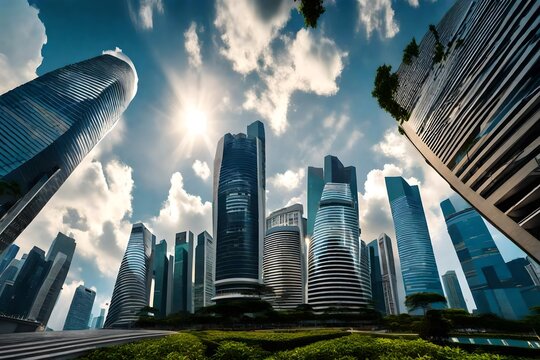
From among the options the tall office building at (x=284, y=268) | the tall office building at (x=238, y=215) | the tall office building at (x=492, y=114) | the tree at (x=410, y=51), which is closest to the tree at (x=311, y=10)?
the tree at (x=410, y=51)

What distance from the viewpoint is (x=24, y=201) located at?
8775 cm

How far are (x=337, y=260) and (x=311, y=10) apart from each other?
133641 millimetres

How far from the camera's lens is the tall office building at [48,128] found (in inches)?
3125

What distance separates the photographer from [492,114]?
87.6ft

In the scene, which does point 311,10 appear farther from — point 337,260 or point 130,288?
point 130,288

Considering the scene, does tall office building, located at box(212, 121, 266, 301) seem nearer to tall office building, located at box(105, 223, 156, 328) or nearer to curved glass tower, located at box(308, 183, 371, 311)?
curved glass tower, located at box(308, 183, 371, 311)

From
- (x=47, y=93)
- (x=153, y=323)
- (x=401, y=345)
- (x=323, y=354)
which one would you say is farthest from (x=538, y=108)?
(x=47, y=93)

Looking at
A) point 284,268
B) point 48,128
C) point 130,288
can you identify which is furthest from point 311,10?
point 130,288

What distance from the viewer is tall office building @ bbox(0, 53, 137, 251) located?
79.4 meters

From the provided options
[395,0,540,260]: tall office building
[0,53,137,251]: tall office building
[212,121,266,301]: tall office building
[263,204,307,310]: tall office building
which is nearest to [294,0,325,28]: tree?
[395,0,540,260]: tall office building

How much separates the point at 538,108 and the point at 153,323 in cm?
11867

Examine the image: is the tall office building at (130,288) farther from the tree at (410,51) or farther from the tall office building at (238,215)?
the tree at (410,51)

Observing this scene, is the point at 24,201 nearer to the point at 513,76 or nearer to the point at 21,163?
the point at 21,163

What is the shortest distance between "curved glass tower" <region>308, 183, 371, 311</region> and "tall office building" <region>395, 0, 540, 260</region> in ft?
329
